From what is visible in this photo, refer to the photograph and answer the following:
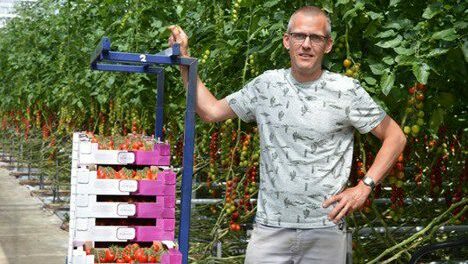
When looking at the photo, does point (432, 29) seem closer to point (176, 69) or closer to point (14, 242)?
point (176, 69)

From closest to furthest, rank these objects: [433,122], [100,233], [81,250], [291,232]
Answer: [291,232] < [433,122] < [81,250] < [100,233]

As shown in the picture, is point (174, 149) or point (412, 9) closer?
point (412, 9)

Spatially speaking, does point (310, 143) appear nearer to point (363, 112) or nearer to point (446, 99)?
point (363, 112)

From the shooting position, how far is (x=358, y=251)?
3971 mm

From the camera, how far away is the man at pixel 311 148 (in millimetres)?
2590

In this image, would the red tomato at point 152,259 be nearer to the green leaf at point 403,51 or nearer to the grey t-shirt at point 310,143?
the grey t-shirt at point 310,143

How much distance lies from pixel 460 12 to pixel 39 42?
25.6 ft

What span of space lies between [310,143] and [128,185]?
1405 millimetres

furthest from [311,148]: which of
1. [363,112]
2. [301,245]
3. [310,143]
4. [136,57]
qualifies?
[136,57]

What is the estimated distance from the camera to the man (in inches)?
102

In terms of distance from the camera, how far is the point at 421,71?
2.91m

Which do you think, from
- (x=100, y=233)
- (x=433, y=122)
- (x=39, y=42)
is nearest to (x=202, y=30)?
(x=100, y=233)

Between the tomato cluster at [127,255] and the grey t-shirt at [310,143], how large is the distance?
88cm

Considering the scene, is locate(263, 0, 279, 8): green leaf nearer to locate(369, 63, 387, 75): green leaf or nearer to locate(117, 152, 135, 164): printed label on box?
locate(369, 63, 387, 75): green leaf
